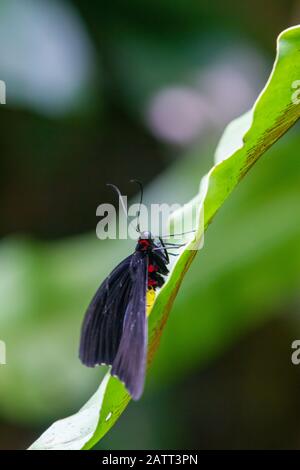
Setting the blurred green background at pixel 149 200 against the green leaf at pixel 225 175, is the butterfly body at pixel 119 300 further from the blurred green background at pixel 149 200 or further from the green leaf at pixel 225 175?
the blurred green background at pixel 149 200

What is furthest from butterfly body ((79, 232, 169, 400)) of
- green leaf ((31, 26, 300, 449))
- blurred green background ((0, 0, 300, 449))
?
blurred green background ((0, 0, 300, 449))

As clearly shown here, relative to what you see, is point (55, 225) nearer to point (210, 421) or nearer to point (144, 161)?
point (144, 161)

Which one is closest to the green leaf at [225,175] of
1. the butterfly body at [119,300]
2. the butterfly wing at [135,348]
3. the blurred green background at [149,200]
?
the butterfly wing at [135,348]

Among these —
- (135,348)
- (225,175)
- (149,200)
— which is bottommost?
(135,348)

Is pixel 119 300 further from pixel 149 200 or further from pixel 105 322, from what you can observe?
pixel 149 200

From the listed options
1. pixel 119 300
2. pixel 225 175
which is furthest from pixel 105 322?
pixel 225 175

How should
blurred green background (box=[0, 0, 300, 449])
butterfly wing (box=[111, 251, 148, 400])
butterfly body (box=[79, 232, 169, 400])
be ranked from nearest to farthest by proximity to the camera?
butterfly wing (box=[111, 251, 148, 400])
butterfly body (box=[79, 232, 169, 400])
blurred green background (box=[0, 0, 300, 449])

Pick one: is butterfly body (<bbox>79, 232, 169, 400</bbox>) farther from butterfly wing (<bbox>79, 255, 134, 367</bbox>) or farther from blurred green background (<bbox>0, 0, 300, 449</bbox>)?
blurred green background (<bbox>0, 0, 300, 449</bbox>)
